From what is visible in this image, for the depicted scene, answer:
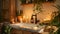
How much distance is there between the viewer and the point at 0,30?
3.87 metres

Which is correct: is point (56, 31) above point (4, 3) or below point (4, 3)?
below

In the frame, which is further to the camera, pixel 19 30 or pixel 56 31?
pixel 19 30

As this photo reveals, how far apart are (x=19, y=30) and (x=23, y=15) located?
1057 millimetres

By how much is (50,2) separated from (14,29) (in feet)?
3.83

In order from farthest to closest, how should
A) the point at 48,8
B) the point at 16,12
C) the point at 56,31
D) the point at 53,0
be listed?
1. the point at 16,12
2. the point at 48,8
3. the point at 53,0
4. the point at 56,31

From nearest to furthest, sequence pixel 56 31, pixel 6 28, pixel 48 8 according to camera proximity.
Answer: pixel 56 31
pixel 48 8
pixel 6 28

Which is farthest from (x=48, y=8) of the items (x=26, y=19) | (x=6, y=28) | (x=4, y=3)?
(x=4, y=3)

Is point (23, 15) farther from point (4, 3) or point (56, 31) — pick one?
point (56, 31)

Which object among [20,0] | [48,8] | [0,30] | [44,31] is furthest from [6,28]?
[44,31]

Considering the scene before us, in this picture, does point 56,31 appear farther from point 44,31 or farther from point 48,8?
point 48,8

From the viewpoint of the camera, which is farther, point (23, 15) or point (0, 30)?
point (23, 15)

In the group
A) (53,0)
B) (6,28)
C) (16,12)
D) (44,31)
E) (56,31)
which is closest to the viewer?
(56,31)

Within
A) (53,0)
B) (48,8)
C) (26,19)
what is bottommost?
(26,19)

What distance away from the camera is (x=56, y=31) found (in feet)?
6.87
